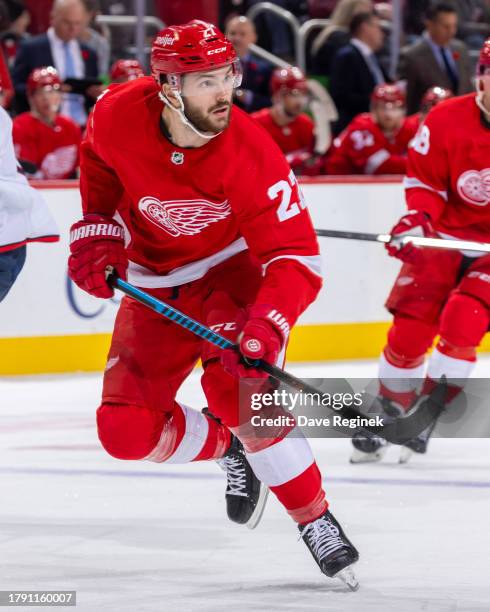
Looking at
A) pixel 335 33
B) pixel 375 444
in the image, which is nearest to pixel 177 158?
pixel 375 444

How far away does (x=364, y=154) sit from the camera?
660 centimetres

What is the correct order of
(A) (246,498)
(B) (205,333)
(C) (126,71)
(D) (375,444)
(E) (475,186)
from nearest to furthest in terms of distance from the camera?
1. (B) (205,333)
2. (A) (246,498)
3. (E) (475,186)
4. (D) (375,444)
5. (C) (126,71)

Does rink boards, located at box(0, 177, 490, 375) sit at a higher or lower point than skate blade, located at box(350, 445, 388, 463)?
lower

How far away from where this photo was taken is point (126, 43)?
6961 millimetres

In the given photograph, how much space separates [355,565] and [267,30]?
4.73 meters

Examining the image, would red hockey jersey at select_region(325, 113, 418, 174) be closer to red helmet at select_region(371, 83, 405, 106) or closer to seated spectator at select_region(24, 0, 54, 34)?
red helmet at select_region(371, 83, 405, 106)

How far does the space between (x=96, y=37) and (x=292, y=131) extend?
1063 millimetres

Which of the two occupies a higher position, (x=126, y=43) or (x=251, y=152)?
(x=251, y=152)

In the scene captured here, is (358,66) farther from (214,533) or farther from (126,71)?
(214,533)

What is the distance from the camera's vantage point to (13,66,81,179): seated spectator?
245 inches

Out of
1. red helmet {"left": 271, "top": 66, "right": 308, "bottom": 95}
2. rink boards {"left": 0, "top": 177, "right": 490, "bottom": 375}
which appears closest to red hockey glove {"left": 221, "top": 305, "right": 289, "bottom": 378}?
rink boards {"left": 0, "top": 177, "right": 490, "bottom": 375}

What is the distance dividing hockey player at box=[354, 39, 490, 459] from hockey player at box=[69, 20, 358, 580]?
3.26 ft

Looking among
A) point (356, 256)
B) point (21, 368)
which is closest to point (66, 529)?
point (21, 368)

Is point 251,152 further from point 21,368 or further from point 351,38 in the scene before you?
point 351,38
